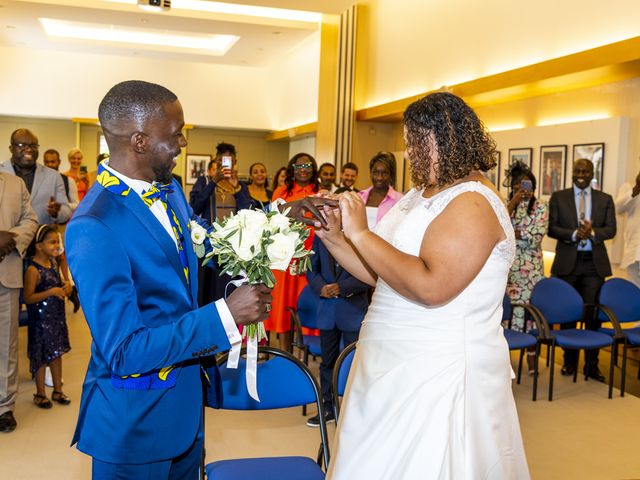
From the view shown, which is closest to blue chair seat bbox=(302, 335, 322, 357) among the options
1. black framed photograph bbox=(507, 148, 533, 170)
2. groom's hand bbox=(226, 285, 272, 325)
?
groom's hand bbox=(226, 285, 272, 325)

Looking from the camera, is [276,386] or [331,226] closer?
[331,226]

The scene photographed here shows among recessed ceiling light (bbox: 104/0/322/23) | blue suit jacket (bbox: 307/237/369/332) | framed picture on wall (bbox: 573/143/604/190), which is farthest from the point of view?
recessed ceiling light (bbox: 104/0/322/23)

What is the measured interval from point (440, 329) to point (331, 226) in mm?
580

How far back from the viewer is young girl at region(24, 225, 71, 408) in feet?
17.9

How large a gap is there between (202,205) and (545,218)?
11.4ft

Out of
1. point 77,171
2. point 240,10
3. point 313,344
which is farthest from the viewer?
point 240,10

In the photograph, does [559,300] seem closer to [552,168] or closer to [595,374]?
[595,374]

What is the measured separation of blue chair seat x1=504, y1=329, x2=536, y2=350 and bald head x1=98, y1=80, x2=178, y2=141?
452cm

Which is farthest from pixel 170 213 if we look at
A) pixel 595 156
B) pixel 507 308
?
pixel 595 156

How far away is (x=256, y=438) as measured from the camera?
4.95m

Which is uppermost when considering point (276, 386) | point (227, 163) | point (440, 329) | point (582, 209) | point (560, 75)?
point (560, 75)

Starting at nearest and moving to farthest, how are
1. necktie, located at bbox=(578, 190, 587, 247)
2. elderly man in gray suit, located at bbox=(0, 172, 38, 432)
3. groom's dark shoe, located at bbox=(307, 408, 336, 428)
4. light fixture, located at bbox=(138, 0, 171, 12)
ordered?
elderly man in gray suit, located at bbox=(0, 172, 38, 432), groom's dark shoe, located at bbox=(307, 408, 336, 428), necktie, located at bbox=(578, 190, 587, 247), light fixture, located at bbox=(138, 0, 171, 12)

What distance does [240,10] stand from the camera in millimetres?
12445

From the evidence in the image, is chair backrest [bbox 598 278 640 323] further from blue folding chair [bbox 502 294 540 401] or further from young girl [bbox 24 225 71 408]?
young girl [bbox 24 225 71 408]
